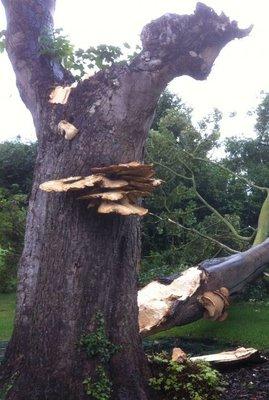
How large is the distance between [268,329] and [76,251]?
429 centimetres

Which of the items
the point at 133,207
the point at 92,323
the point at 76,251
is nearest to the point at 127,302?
the point at 92,323

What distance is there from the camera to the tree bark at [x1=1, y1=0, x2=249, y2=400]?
315 cm

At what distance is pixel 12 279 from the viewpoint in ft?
34.9

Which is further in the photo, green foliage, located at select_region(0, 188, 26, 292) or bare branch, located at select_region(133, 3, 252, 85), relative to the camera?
green foliage, located at select_region(0, 188, 26, 292)

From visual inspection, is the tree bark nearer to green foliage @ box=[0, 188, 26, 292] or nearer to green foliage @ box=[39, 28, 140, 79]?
green foliage @ box=[39, 28, 140, 79]

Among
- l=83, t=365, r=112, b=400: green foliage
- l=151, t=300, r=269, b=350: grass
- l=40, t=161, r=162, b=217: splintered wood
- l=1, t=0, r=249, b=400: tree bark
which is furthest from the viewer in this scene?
l=151, t=300, r=269, b=350: grass

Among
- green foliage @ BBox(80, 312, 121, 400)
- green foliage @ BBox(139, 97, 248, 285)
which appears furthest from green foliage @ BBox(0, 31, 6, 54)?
green foliage @ BBox(139, 97, 248, 285)

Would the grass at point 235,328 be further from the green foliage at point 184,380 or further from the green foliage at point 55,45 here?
the green foliage at point 55,45

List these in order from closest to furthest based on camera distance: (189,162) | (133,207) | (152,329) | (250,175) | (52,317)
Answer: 1. (133,207)
2. (52,317)
3. (152,329)
4. (189,162)
5. (250,175)

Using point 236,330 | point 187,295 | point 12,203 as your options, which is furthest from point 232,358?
point 12,203

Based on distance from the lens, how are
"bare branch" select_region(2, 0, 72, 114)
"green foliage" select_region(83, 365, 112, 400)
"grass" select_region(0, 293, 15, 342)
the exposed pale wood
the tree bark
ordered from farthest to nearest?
1. "grass" select_region(0, 293, 15, 342)
2. the exposed pale wood
3. "bare branch" select_region(2, 0, 72, 114)
4. the tree bark
5. "green foliage" select_region(83, 365, 112, 400)

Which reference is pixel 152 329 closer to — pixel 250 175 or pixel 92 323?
pixel 92 323

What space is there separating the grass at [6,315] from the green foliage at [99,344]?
12.2 feet

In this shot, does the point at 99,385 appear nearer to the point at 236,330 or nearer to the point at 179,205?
the point at 236,330
